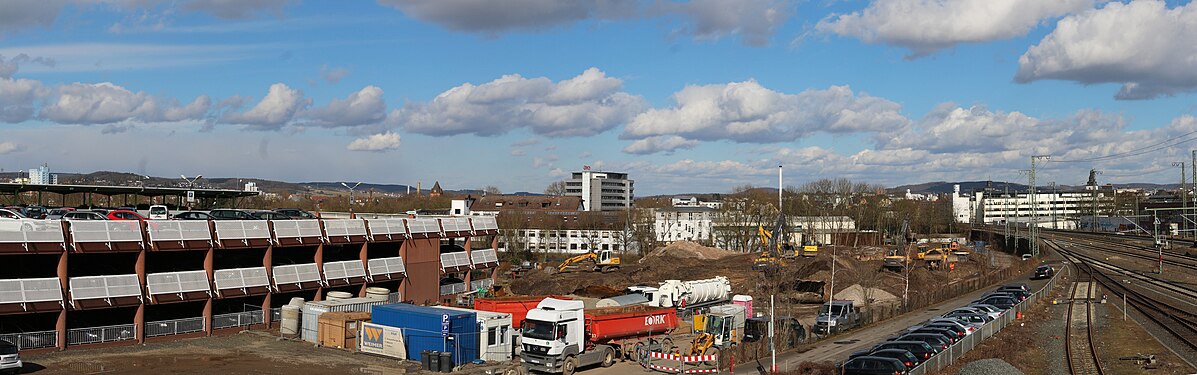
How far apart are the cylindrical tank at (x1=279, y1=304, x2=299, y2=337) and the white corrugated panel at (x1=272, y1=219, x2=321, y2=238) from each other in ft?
17.8

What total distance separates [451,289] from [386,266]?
315 inches

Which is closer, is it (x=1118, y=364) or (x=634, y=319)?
(x=1118, y=364)

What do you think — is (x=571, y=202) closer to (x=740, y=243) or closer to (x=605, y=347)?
(x=740, y=243)

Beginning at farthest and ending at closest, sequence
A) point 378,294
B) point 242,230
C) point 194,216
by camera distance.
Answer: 1. point 194,216
2. point 378,294
3. point 242,230

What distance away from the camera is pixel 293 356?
40.5 metres

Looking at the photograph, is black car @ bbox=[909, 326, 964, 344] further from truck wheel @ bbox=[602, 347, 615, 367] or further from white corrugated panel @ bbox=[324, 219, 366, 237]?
white corrugated panel @ bbox=[324, 219, 366, 237]

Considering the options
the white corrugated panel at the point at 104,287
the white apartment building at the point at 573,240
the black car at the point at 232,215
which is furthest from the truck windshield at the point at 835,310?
the white apartment building at the point at 573,240

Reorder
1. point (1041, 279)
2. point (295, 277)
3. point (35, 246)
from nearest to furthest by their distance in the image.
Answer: point (35, 246), point (295, 277), point (1041, 279)

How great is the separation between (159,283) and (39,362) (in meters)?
7.36

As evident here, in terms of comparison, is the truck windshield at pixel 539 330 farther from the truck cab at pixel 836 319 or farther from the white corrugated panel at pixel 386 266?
the white corrugated panel at pixel 386 266

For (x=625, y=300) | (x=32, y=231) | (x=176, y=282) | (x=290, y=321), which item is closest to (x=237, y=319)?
(x=290, y=321)

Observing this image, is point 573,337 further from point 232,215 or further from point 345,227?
point 232,215

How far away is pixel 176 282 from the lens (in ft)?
146

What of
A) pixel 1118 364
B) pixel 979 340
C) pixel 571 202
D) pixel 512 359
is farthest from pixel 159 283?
pixel 571 202
